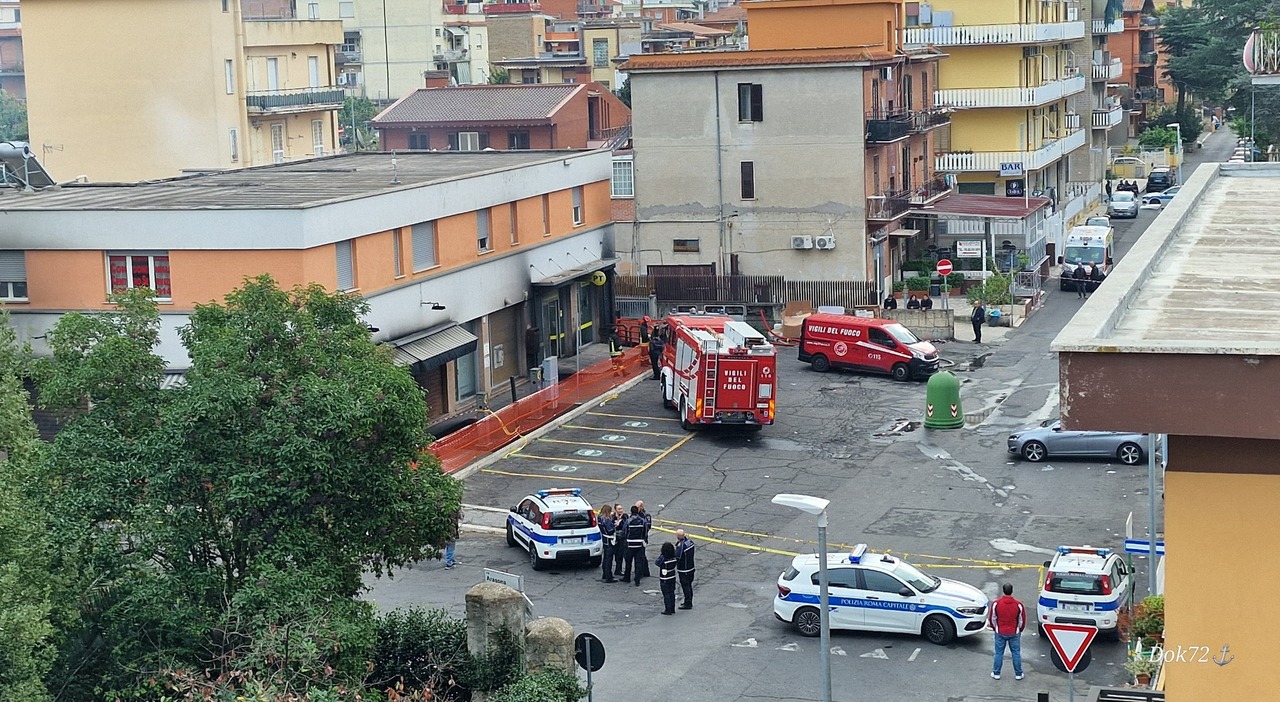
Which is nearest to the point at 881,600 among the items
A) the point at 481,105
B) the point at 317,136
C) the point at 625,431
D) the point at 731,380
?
the point at 731,380

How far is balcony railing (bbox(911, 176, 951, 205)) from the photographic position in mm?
58719

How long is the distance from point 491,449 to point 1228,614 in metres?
28.0

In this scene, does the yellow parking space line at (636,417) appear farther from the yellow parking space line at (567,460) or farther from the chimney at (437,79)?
the chimney at (437,79)

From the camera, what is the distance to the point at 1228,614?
9789mm

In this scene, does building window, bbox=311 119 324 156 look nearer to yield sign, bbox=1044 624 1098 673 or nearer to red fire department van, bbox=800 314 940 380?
red fire department van, bbox=800 314 940 380

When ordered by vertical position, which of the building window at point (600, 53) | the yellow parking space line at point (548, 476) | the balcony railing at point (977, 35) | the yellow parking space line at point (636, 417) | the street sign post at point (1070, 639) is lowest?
the yellow parking space line at point (548, 476)

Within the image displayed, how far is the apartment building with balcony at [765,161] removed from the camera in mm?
52156

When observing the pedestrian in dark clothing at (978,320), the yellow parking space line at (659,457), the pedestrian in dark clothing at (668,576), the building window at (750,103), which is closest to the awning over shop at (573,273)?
the building window at (750,103)

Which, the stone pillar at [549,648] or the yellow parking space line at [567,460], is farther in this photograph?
the yellow parking space line at [567,460]

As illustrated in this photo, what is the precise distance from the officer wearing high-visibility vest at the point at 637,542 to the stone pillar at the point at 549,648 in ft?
22.5

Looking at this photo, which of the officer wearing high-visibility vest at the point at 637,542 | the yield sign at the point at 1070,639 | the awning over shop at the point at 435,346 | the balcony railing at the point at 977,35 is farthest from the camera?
the balcony railing at the point at 977,35

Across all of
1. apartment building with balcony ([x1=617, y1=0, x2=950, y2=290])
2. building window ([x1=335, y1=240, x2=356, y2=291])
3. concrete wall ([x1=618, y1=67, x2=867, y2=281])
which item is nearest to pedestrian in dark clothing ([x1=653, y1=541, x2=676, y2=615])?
building window ([x1=335, y1=240, x2=356, y2=291])

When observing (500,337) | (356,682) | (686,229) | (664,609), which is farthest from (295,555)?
(686,229)

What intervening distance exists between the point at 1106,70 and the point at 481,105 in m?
34.7
